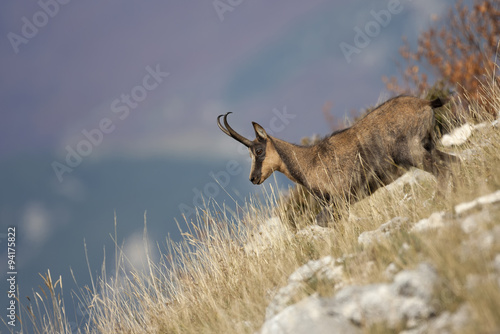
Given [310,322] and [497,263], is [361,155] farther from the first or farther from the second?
[310,322]

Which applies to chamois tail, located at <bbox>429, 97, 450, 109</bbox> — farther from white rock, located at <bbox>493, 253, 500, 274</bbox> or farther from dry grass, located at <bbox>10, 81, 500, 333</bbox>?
white rock, located at <bbox>493, 253, 500, 274</bbox>

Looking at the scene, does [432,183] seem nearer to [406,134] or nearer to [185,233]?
[406,134]

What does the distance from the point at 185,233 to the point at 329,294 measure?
3.33 m

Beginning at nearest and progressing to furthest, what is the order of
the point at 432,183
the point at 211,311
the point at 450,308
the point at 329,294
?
1. the point at 450,308
2. the point at 329,294
3. the point at 211,311
4. the point at 432,183

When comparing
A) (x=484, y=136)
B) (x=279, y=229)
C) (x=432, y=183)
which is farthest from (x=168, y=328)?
(x=484, y=136)

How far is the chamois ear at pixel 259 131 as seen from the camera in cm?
770

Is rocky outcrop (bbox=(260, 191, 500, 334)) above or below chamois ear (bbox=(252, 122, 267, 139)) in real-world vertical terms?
below

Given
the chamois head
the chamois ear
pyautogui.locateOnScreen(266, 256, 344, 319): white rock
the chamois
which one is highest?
the chamois ear

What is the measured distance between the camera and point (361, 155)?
7.12 metres

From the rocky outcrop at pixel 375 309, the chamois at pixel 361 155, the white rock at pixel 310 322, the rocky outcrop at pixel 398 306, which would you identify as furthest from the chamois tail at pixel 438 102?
the white rock at pixel 310 322

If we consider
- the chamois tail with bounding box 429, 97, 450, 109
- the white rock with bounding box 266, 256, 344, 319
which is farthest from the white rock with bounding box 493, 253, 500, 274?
the chamois tail with bounding box 429, 97, 450, 109

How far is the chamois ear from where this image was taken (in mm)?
7703

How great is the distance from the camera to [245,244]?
7.10m

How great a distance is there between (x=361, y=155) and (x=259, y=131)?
5.32 feet
